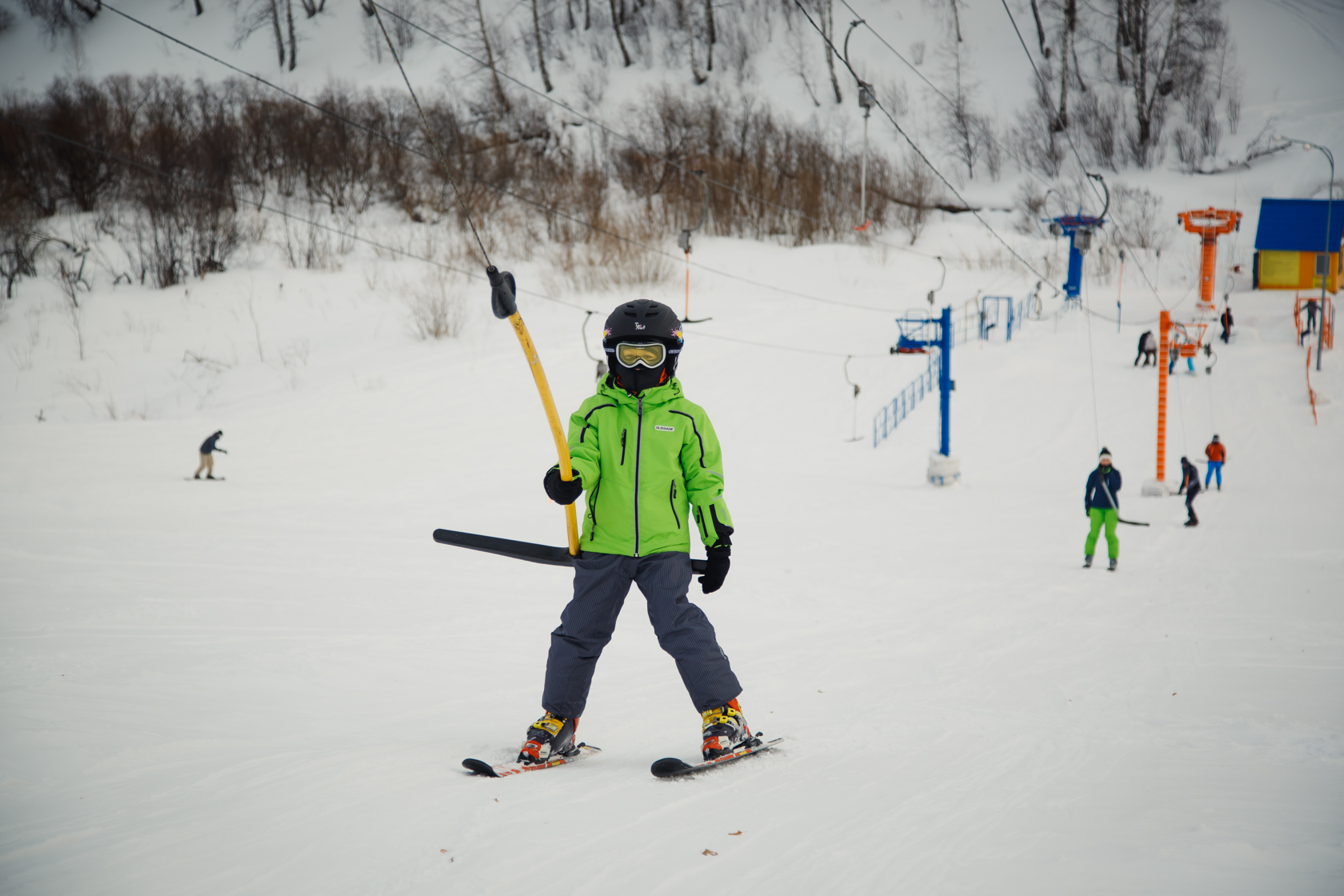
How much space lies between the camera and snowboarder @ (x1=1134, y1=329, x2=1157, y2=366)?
24438mm

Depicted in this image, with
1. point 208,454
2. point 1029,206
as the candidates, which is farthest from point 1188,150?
point 208,454

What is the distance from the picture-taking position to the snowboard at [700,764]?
3621 millimetres

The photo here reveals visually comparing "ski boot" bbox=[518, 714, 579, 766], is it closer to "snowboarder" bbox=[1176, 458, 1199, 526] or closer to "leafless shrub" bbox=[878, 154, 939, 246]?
"snowboarder" bbox=[1176, 458, 1199, 526]

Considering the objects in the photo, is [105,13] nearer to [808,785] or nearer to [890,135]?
[890,135]

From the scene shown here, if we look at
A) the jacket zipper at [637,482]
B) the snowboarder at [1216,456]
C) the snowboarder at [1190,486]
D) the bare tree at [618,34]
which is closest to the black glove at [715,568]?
the jacket zipper at [637,482]

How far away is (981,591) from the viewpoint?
9.57m

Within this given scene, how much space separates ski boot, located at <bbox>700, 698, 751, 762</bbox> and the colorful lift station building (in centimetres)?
3488

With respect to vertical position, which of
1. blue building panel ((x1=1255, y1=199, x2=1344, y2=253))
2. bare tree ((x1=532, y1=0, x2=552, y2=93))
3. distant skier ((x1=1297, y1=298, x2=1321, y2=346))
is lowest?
distant skier ((x1=1297, y1=298, x2=1321, y2=346))

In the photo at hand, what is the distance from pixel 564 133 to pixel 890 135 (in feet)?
60.4

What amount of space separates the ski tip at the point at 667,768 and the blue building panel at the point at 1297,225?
117ft

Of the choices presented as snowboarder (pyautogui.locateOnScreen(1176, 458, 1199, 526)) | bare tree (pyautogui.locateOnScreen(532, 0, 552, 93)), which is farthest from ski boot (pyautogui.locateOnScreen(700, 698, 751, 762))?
bare tree (pyautogui.locateOnScreen(532, 0, 552, 93))

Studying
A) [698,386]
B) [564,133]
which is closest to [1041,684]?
[698,386]

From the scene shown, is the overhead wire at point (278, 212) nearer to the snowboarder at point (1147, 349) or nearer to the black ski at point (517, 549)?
the snowboarder at point (1147, 349)

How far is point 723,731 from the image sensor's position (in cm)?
386
